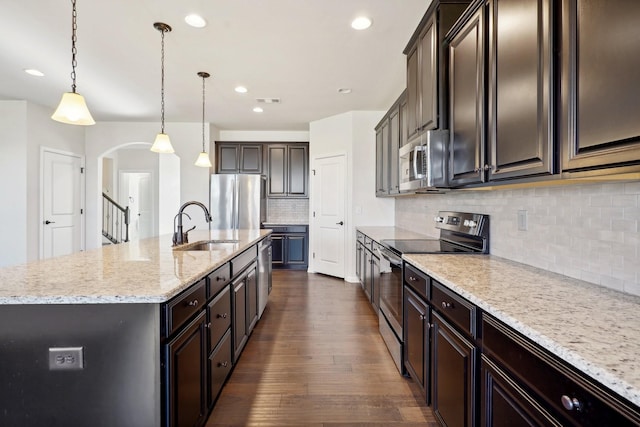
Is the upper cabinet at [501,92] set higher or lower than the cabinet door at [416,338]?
higher

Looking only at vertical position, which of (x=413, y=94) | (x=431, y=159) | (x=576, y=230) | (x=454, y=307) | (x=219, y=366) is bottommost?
(x=219, y=366)

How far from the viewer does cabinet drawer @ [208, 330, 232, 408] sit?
178 cm

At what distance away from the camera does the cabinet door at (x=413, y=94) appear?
2.53 m

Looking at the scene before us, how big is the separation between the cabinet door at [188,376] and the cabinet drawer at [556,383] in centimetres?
119

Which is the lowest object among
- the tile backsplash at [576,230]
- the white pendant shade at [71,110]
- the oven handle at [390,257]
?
the oven handle at [390,257]

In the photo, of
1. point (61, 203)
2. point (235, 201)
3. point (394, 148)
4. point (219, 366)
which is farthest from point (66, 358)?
point (61, 203)

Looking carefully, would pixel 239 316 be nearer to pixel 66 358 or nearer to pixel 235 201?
pixel 66 358

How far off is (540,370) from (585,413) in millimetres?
150

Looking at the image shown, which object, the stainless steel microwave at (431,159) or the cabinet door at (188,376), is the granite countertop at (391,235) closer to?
the stainless steel microwave at (431,159)

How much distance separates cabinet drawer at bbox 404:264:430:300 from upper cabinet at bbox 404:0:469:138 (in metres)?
0.98

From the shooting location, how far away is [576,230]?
4.86 feet

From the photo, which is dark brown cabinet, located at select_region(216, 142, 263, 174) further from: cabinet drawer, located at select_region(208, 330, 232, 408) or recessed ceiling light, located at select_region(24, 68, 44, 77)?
cabinet drawer, located at select_region(208, 330, 232, 408)

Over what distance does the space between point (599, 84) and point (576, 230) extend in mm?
732

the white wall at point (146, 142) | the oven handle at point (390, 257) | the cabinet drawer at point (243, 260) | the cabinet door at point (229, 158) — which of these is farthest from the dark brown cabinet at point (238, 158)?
the oven handle at point (390, 257)
